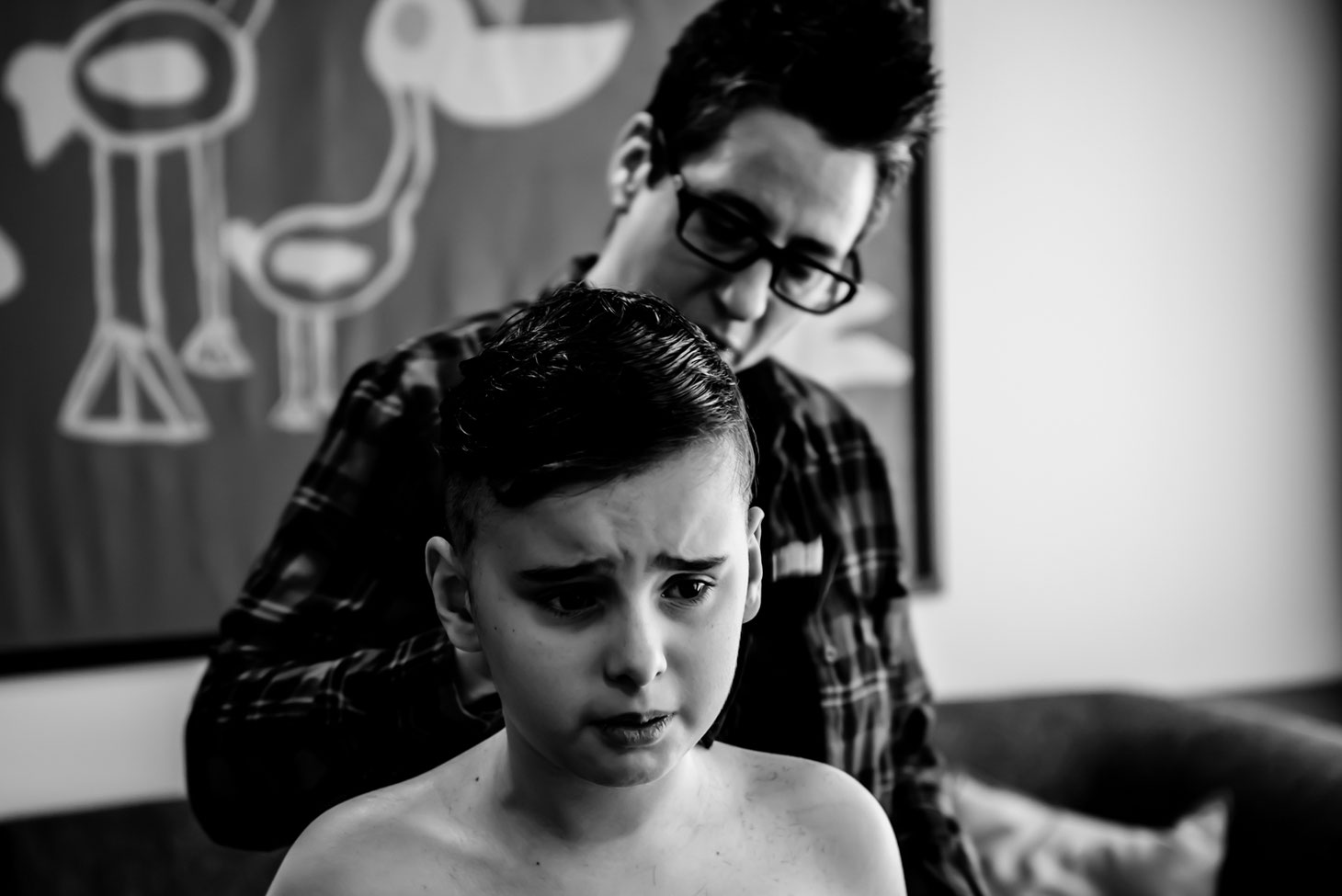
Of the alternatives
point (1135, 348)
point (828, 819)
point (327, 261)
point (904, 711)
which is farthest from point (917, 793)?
point (1135, 348)

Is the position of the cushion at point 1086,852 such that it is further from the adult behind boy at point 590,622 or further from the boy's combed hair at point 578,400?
the boy's combed hair at point 578,400

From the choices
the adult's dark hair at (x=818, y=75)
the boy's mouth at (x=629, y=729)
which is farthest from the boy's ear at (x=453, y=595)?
the adult's dark hair at (x=818, y=75)

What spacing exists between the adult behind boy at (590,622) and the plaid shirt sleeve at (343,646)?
0.31 ft

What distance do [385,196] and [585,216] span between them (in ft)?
1.35

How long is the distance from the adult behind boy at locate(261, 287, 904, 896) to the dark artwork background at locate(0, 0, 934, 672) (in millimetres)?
1786

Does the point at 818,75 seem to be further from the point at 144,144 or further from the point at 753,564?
the point at 144,144

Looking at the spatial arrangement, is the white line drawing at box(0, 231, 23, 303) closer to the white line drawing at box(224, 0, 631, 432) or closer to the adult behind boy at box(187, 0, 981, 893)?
the white line drawing at box(224, 0, 631, 432)

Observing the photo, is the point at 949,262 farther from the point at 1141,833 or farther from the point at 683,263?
the point at 683,263

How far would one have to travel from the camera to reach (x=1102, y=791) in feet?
9.64

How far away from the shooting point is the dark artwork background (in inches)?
91.9

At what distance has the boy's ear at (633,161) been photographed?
1.16 meters

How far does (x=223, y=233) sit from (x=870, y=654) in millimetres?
1671

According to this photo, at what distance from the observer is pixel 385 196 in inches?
100

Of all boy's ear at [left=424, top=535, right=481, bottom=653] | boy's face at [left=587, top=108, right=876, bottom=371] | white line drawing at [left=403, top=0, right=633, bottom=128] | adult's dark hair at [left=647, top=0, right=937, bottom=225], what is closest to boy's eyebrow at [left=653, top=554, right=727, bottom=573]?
boy's ear at [left=424, top=535, right=481, bottom=653]
